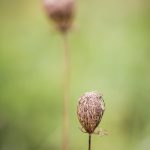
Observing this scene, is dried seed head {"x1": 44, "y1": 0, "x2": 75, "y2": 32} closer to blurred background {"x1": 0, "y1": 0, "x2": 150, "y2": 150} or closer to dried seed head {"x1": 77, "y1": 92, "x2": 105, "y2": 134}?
blurred background {"x1": 0, "y1": 0, "x2": 150, "y2": 150}

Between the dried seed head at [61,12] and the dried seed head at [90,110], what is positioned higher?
the dried seed head at [61,12]

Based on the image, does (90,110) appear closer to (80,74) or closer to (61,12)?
(61,12)

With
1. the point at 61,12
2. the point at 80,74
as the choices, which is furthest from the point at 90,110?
the point at 80,74

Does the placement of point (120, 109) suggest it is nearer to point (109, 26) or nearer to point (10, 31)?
point (109, 26)

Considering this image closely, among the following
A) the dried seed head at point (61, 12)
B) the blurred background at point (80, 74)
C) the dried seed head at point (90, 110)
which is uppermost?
the dried seed head at point (61, 12)

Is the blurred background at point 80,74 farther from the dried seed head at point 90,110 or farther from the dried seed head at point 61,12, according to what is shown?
the dried seed head at point 90,110

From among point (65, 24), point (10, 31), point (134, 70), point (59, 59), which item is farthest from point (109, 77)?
point (10, 31)

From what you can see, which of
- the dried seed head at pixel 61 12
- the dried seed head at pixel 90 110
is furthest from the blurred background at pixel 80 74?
the dried seed head at pixel 90 110
